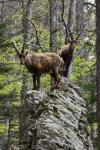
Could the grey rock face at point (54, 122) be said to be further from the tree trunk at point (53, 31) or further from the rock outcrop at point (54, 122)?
the tree trunk at point (53, 31)

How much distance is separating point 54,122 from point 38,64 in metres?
2.25

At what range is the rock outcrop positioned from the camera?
8305 mm

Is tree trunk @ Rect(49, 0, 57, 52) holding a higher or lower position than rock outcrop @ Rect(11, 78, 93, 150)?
higher

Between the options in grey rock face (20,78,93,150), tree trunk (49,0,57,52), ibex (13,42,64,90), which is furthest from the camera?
tree trunk (49,0,57,52)

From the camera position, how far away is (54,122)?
347 inches

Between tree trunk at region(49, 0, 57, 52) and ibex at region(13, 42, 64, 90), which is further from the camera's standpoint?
tree trunk at region(49, 0, 57, 52)

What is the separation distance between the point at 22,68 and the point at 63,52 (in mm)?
5327

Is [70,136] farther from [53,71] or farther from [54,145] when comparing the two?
[53,71]

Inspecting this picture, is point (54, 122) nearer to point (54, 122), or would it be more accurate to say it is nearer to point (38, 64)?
point (54, 122)

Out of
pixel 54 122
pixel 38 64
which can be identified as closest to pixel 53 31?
pixel 38 64

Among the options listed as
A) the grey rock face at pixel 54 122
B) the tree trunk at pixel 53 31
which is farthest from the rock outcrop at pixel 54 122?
the tree trunk at pixel 53 31

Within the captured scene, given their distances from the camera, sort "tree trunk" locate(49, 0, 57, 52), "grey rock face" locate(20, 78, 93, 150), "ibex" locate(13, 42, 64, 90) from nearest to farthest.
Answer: "grey rock face" locate(20, 78, 93, 150) → "ibex" locate(13, 42, 64, 90) → "tree trunk" locate(49, 0, 57, 52)

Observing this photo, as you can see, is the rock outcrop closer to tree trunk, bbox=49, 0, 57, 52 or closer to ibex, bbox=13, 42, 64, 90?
ibex, bbox=13, 42, 64, 90

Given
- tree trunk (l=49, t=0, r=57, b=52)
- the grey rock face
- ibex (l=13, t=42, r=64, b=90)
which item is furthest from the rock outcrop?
tree trunk (l=49, t=0, r=57, b=52)
